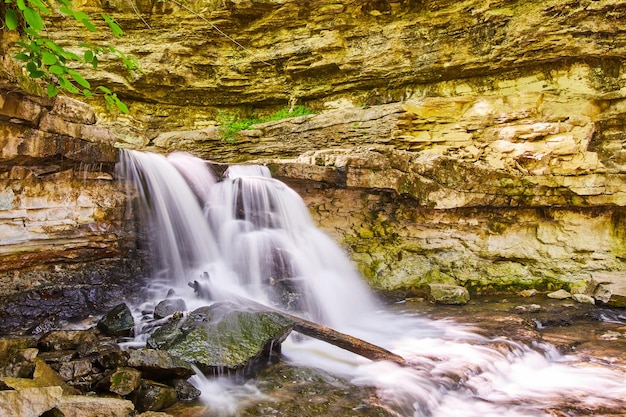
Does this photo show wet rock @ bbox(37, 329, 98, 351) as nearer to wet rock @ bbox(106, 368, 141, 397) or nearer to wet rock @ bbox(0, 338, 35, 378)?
wet rock @ bbox(0, 338, 35, 378)

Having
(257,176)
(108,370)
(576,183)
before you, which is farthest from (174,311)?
(576,183)

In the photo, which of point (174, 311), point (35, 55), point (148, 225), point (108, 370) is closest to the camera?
point (35, 55)

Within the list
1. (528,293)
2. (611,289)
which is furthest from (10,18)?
(611,289)

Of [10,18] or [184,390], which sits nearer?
[10,18]

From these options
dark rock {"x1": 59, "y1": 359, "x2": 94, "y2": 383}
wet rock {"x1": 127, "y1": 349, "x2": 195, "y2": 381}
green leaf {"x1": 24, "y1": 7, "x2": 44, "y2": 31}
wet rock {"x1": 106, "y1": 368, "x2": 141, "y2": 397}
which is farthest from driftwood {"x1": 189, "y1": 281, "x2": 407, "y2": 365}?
green leaf {"x1": 24, "y1": 7, "x2": 44, "y2": 31}

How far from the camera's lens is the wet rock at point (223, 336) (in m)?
3.49

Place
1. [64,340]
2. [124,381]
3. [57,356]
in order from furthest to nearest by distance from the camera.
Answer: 1. [64,340]
2. [57,356]
3. [124,381]

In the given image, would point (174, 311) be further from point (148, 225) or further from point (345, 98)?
point (345, 98)

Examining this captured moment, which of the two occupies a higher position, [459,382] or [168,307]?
[168,307]

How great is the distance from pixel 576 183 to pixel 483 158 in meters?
1.76

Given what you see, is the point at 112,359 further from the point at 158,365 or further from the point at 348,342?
the point at 348,342

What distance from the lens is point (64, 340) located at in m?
3.52

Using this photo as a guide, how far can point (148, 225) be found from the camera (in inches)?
216

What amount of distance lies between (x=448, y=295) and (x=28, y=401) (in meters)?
5.71
